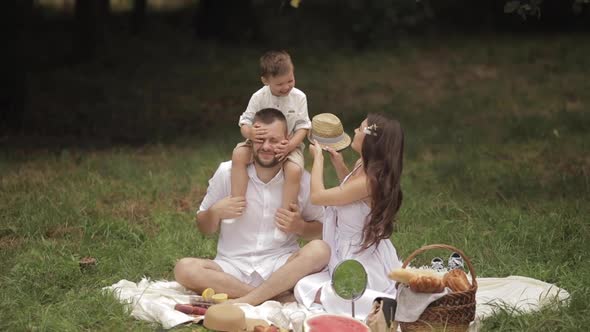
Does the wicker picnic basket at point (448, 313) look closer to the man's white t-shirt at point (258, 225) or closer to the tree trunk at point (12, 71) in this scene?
the man's white t-shirt at point (258, 225)

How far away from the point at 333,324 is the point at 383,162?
995mm

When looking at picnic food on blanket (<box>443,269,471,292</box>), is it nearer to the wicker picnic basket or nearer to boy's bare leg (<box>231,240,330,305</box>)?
the wicker picnic basket

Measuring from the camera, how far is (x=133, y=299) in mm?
5543

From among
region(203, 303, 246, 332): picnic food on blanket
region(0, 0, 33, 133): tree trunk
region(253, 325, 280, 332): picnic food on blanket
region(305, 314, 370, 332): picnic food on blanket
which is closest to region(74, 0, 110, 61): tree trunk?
region(0, 0, 33, 133): tree trunk

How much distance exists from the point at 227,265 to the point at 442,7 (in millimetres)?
13086

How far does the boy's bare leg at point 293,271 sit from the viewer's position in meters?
5.51

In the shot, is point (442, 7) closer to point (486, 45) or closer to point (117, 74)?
point (486, 45)

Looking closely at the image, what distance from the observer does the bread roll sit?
480cm

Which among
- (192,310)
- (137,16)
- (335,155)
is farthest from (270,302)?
(137,16)

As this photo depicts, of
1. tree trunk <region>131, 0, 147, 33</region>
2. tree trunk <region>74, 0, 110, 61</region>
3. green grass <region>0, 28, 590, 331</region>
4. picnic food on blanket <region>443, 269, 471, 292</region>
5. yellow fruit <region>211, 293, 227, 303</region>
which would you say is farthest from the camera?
tree trunk <region>131, 0, 147, 33</region>

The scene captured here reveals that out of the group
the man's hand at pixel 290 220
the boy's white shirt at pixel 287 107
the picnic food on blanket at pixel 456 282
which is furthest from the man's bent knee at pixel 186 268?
the picnic food on blanket at pixel 456 282

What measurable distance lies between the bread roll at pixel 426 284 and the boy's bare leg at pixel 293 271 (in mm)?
823

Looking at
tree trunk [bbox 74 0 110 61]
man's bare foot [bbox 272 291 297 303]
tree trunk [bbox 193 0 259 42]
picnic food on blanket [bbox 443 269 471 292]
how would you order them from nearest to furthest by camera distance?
1. picnic food on blanket [bbox 443 269 471 292]
2. man's bare foot [bbox 272 291 297 303]
3. tree trunk [bbox 74 0 110 61]
4. tree trunk [bbox 193 0 259 42]

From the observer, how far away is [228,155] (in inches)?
375
